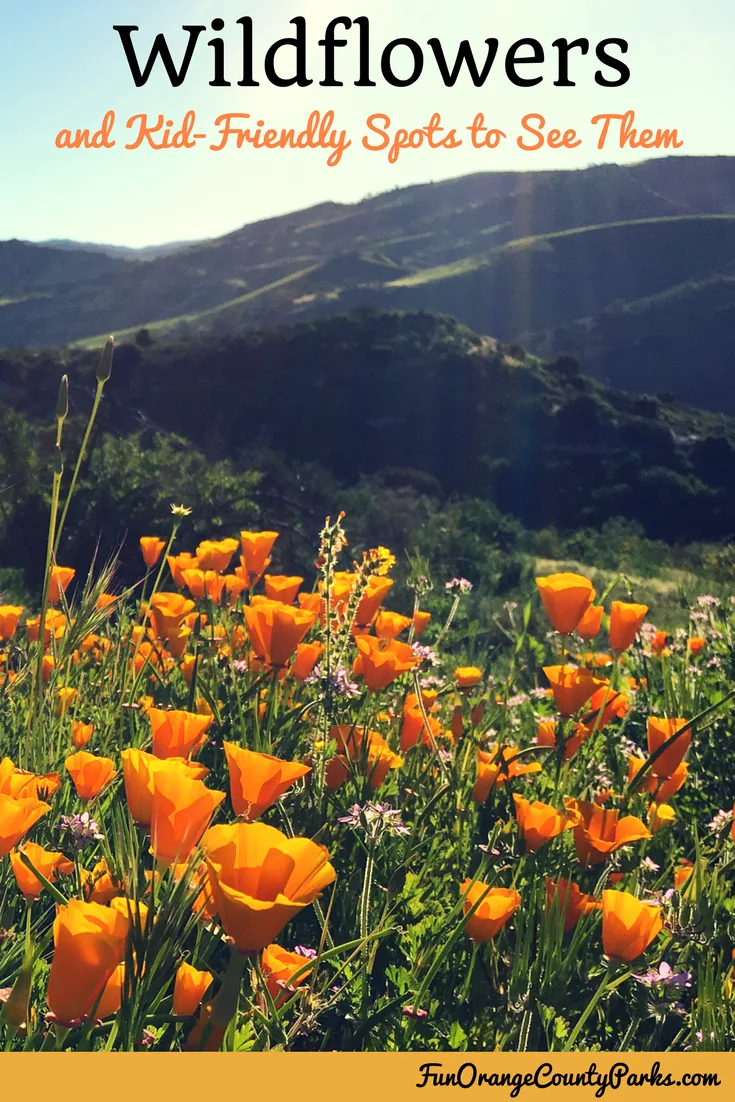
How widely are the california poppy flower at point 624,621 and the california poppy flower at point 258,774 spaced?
4.04 ft

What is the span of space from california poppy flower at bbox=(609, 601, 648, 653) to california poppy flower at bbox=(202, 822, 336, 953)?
55.4 inches

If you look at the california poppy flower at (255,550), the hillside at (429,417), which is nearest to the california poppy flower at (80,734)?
the california poppy flower at (255,550)

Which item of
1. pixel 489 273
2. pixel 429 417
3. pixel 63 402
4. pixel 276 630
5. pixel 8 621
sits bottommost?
pixel 8 621

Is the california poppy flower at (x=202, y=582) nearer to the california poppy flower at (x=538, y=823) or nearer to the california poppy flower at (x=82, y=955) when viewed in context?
the california poppy flower at (x=538, y=823)

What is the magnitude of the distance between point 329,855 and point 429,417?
14.6 meters

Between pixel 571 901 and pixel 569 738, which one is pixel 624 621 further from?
pixel 571 901

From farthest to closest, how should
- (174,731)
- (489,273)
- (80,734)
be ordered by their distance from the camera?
1. (489,273)
2. (80,734)
3. (174,731)

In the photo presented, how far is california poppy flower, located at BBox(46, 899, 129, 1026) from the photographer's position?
2.44 feet

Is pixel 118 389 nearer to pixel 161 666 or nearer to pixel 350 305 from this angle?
pixel 161 666

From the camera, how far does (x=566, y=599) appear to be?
1.87 metres

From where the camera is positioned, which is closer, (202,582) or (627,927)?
(627,927)

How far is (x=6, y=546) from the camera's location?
7.29 meters

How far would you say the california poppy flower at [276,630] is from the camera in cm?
160

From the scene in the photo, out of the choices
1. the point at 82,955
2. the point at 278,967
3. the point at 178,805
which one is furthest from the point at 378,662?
the point at 82,955
